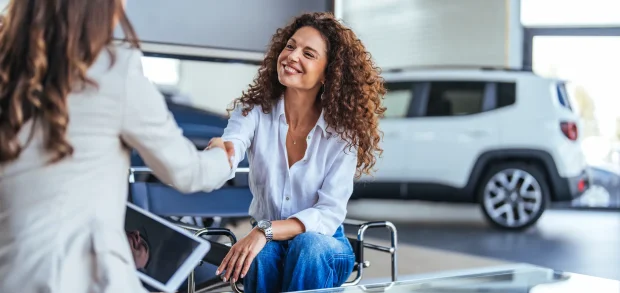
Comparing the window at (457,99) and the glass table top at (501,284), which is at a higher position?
the window at (457,99)

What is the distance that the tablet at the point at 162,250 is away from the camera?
1.13 meters

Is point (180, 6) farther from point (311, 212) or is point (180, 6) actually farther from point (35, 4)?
point (35, 4)

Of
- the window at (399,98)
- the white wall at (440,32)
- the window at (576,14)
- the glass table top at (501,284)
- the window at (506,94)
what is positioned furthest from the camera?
the window at (576,14)

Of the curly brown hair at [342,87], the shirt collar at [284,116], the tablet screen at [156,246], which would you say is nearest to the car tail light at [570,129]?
the curly brown hair at [342,87]

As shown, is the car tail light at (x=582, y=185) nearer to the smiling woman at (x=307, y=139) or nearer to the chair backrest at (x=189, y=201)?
the chair backrest at (x=189, y=201)

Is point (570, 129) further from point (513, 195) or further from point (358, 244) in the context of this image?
point (358, 244)

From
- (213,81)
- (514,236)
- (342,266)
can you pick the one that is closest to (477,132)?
(514,236)

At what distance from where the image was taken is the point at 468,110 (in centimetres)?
645

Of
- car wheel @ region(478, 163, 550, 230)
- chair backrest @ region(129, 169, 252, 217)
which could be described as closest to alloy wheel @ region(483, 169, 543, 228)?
car wheel @ region(478, 163, 550, 230)

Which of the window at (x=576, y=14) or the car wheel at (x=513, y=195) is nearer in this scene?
the car wheel at (x=513, y=195)

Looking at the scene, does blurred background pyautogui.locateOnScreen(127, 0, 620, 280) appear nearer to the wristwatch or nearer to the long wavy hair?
the wristwatch

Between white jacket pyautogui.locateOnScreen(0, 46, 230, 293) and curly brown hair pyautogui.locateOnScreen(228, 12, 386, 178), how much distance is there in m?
0.99

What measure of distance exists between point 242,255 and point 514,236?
4.48 m

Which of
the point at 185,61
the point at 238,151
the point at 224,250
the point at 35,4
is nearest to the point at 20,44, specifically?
the point at 35,4
